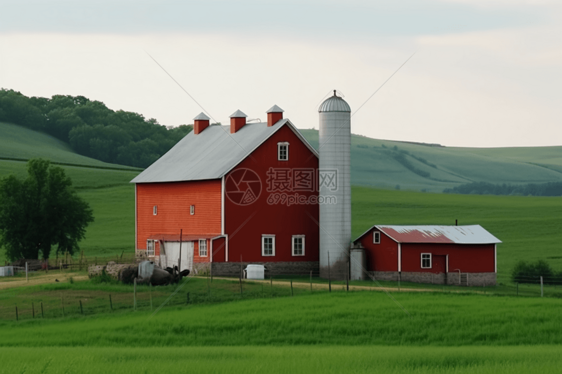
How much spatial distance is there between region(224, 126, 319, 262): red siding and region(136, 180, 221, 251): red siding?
1.18 m

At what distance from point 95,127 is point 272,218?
96.9m

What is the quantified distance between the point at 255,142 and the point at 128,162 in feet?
293

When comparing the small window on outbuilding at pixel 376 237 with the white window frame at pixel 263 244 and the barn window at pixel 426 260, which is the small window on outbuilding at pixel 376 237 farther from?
the white window frame at pixel 263 244

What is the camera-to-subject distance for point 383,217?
283ft

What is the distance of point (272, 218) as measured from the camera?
4978 cm

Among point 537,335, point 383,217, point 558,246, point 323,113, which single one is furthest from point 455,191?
point 537,335

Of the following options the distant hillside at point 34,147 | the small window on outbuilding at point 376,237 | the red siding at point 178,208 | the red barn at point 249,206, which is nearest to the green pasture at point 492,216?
the small window on outbuilding at point 376,237

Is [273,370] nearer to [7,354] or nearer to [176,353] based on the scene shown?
[176,353]

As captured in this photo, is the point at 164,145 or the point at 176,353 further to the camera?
the point at 164,145

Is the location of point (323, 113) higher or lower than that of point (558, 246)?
higher

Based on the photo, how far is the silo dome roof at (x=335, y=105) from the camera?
49250 millimetres

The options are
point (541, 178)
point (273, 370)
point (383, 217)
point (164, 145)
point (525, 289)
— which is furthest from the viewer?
point (541, 178)

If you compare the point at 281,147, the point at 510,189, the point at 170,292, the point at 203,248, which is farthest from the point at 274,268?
the point at 510,189

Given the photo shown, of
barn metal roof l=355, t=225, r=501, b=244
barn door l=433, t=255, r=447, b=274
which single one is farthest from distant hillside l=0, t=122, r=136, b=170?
barn door l=433, t=255, r=447, b=274
